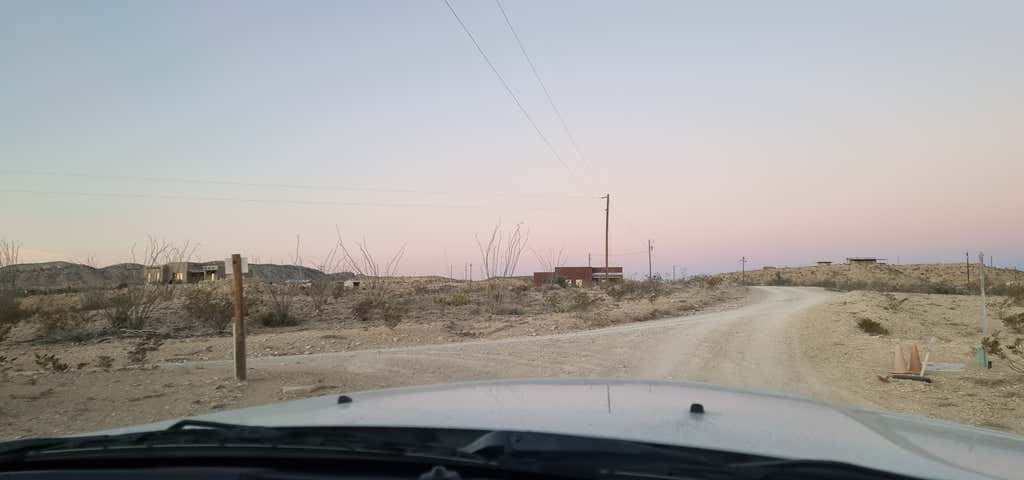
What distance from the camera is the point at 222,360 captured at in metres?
16.1

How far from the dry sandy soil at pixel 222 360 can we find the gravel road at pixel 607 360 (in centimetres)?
30

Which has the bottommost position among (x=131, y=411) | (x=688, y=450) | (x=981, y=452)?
(x=131, y=411)

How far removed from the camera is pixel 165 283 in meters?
27.2

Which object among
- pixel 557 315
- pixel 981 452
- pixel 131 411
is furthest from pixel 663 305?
pixel 981 452

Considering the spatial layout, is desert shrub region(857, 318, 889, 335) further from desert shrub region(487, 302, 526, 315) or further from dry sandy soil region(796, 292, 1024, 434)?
desert shrub region(487, 302, 526, 315)

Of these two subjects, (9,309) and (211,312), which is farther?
(211,312)

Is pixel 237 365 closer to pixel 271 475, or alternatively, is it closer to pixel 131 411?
pixel 131 411

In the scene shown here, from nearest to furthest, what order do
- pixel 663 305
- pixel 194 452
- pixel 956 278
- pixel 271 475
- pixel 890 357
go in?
pixel 271 475 → pixel 194 452 → pixel 890 357 → pixel 663 305 → pixel 956 278

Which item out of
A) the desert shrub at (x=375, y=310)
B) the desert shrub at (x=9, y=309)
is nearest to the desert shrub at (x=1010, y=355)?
the desert shrub at (x=375, y=310)

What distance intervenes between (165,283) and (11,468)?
27543 millimetres

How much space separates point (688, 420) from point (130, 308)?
23.9 m

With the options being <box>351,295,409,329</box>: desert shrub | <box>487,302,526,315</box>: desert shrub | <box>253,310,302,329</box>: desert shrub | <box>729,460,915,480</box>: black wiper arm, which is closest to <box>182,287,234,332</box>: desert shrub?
<box>253,310,302,329</box>: desert shrub

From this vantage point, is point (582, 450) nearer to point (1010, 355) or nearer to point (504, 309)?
point (1010, 355)

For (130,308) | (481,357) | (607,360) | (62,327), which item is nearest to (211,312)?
(130,308)
